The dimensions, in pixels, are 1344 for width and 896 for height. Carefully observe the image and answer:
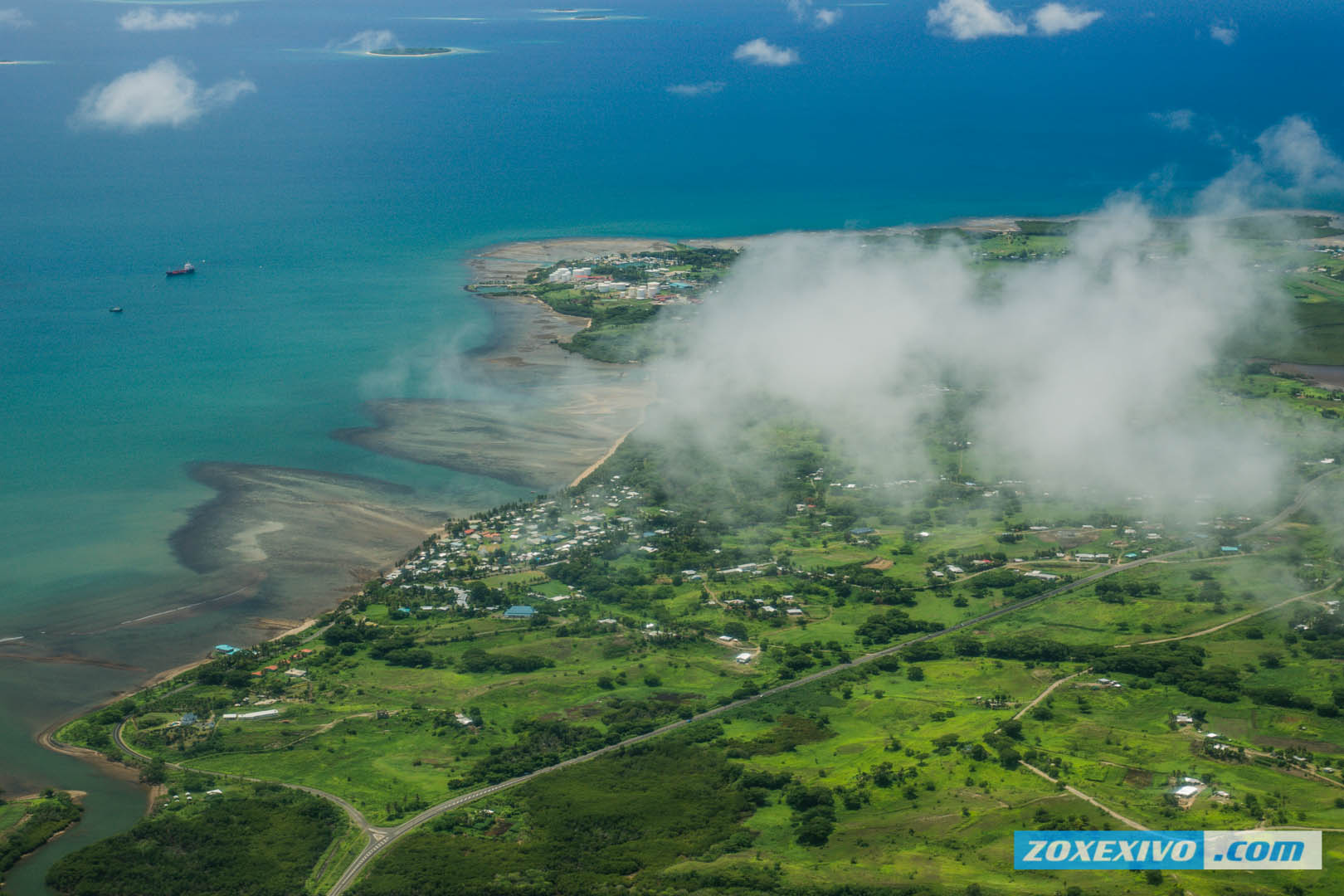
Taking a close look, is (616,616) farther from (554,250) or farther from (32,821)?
(554,250)

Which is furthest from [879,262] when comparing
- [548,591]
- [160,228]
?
[160,228]

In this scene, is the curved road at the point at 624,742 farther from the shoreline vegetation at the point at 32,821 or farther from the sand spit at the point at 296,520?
the sand spit at the point at 296,520

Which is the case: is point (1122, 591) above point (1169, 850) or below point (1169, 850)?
above

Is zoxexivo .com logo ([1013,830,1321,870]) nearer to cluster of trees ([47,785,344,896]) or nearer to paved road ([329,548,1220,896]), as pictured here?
paved road ([329,548,1220,896])

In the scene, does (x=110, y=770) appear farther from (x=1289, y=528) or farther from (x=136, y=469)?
(x=1289, y=528)

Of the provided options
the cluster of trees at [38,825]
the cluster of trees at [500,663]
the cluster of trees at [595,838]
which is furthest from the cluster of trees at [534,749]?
the cluster of trees at [38,825]

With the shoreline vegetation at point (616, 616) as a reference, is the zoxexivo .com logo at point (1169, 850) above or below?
below

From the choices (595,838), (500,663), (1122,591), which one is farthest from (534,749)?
(1122,591)

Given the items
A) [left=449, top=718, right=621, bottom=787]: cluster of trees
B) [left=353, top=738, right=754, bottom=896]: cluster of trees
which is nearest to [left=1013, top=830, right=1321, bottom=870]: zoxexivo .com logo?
[left=353, top=738, right=754, bottom=896]: cluster of trees

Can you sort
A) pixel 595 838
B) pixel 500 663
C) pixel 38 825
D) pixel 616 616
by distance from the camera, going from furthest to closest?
pixel 616 616 < pixel 500 663 < pixel 38 825 < pixel 595 838
